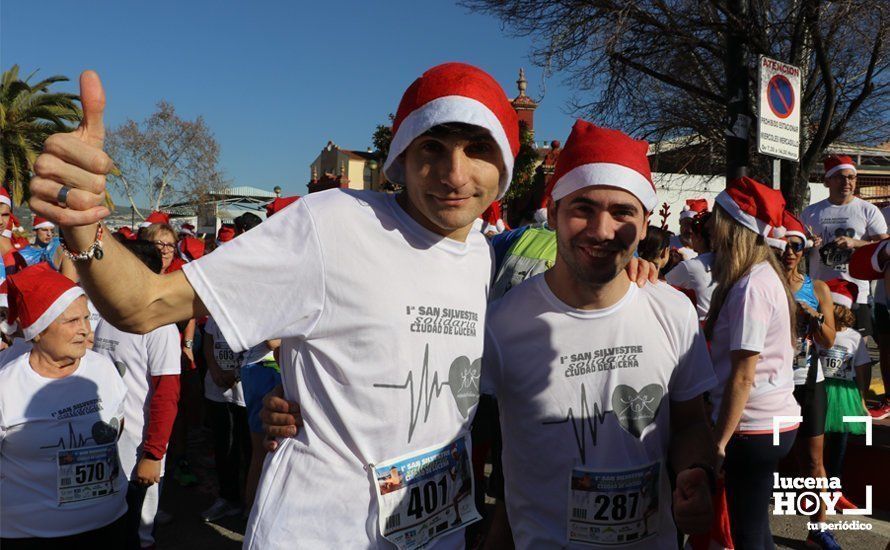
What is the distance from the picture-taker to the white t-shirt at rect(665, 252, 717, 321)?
16.1 feet

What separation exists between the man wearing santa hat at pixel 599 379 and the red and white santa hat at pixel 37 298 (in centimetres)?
226

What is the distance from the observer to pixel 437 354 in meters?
1.88

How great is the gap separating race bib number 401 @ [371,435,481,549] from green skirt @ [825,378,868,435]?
4072 mm

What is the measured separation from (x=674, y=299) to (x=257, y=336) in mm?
1429

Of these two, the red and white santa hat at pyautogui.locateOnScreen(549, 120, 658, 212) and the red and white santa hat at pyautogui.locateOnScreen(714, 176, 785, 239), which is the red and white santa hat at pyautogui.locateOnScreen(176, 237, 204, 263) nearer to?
the red and white santa hat at pyautogui.locateOnScreen(714, 176, 785, 239)

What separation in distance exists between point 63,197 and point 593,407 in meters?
1.62

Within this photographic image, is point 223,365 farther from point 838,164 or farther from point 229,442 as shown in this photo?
point 838,164

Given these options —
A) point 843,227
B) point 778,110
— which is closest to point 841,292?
point 778,110

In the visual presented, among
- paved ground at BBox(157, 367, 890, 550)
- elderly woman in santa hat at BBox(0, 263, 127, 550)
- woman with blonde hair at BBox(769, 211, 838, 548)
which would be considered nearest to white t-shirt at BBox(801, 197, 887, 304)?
paved ground at BBox(157, 367, 890, 550)

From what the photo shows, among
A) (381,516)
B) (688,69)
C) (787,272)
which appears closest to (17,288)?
(381,516)

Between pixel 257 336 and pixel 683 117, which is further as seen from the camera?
pixel 683 117

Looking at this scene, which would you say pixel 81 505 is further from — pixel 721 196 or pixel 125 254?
pixel 721 196

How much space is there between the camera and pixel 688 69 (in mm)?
10719

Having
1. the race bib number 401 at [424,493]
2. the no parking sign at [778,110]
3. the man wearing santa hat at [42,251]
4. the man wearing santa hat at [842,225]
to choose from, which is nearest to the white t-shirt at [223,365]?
the man wearing santa hat at [42,251]
